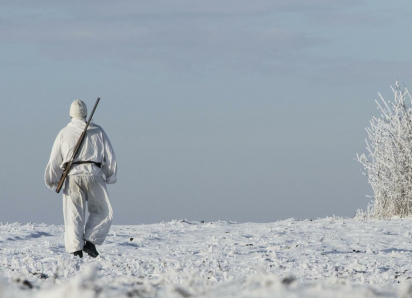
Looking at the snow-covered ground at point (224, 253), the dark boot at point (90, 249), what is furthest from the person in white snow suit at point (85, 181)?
the snow-covered ground at point (224, 253)

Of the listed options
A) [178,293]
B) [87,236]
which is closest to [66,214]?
[87,236]

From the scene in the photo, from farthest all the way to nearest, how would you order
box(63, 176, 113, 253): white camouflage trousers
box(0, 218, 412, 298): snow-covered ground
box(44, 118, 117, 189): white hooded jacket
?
box(44, 118, 117, 189): white hooded jacket
box(63, 176, 113, 253): white camouflage trousers
box(0, 218, 412, 298): snow-covered ground

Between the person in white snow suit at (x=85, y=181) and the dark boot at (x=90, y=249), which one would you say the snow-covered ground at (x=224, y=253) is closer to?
the dark boot at (x=90, y=249)

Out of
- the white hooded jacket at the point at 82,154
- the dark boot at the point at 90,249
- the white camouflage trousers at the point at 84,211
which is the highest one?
the white hooded jacket at the point at 82,154

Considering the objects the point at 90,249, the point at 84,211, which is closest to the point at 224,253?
the point at 90,249

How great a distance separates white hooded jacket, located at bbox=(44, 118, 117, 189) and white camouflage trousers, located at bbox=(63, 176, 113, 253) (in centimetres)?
14

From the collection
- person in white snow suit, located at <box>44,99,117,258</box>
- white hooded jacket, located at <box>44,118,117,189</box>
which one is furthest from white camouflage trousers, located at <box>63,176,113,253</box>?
white hooded jacket, located at <box>44,118,117,189</box>

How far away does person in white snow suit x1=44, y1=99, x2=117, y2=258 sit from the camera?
10203 millimetres

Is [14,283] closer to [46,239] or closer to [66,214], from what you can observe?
[66,214]

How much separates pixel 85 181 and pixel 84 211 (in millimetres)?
467

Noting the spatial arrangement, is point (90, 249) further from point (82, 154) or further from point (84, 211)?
point (82, 154)

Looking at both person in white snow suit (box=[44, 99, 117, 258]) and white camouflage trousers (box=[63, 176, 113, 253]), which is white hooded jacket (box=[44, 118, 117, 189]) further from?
white camouflage trousers (box=[63, 176, 113, 253])

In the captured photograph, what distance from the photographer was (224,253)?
10.5m

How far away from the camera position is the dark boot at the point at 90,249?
10.2 m
